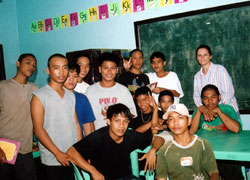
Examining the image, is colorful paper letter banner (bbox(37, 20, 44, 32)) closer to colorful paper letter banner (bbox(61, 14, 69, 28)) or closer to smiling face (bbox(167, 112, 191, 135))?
colorful paper letter banner (bbox(61, 14, 69, 28))

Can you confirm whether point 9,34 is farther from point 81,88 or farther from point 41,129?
point 41,129

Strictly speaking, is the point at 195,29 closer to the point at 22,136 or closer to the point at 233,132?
Result: the point at 233,132

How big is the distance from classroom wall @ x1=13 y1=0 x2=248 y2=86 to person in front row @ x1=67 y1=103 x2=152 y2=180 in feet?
7.62

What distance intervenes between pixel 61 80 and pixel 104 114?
623 millimetres

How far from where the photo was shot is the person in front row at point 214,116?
230 cm

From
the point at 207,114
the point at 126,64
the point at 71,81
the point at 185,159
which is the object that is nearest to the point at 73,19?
the point at 126,64

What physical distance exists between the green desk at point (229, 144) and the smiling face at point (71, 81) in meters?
1.35

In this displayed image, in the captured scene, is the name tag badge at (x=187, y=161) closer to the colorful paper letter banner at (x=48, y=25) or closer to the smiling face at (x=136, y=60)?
the smiling face at (x=136, y=60)

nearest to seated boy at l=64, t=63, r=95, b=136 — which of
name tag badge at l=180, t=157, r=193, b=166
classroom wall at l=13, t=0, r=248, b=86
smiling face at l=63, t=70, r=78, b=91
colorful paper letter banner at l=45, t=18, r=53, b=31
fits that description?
smiling face at l=63, t=70, r=78, b=91

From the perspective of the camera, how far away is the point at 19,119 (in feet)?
8.63

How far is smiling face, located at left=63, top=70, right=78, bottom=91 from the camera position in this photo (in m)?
2.33

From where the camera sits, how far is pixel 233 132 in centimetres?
231

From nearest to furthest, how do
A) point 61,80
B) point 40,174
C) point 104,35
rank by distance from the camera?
1. point 61,80
2. point 40,174
3. point 104,35

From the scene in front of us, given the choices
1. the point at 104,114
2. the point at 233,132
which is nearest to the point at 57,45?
the point at 104,114
